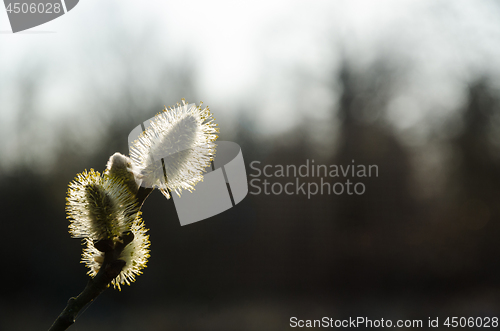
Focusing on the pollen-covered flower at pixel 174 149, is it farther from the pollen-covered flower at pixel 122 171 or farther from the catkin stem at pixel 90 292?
the catkin stem at pixel 90 292

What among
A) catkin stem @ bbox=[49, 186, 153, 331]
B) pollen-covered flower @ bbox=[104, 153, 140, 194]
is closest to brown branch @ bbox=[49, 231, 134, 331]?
catkin stem @ bbox=[49, 186, 153, 331]

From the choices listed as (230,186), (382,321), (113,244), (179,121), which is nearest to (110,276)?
(113,244)

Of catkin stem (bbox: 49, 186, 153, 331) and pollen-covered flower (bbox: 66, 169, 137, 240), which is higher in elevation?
pollen-covered flower (bbox: 66, 169, 137, 240)

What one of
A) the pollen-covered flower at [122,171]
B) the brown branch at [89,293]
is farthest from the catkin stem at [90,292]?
the pollen-covered flower at [122,171]

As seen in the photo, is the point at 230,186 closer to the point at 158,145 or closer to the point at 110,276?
the point at 158,145

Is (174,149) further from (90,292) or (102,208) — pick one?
(90,292)

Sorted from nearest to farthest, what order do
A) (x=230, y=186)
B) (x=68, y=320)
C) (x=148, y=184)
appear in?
(x=68, y=320)
(x=148, y=184)
(x=230, y=186)

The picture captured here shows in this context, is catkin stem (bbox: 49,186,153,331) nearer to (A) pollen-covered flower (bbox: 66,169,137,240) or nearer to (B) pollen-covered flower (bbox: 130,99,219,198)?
(A) pollen-covered flower (bbox: 66,169,137,240)
